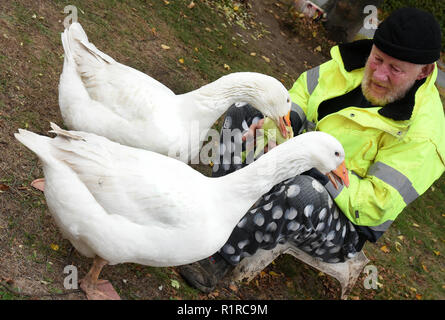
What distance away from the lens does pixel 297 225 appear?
3.16 metres

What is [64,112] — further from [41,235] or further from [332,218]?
[332,218]

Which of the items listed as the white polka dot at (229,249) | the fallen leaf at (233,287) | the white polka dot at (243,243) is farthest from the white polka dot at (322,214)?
the fallen leaf at (233,287)

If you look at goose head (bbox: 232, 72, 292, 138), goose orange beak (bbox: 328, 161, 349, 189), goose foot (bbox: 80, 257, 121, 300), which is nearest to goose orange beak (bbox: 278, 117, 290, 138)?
goose head (bbox: 232, 72, 292, 138)

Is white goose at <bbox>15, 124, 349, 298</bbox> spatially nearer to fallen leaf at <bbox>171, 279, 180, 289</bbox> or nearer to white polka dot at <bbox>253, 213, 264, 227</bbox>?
white polka dot at <bbox>253, 213, 264, 227</bbox>

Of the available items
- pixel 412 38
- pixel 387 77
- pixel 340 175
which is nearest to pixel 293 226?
pixel 340 175

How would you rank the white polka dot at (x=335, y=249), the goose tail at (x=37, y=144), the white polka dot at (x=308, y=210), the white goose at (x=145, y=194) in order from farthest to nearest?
the white polka dot at (x=335, y=249), the white polka dot at (x=308, y=210), the goose tail at (x=37, y=144), the white goose at (x=145, y=194)

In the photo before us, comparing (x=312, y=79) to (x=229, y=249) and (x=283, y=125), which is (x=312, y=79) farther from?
(x=229, y=249)

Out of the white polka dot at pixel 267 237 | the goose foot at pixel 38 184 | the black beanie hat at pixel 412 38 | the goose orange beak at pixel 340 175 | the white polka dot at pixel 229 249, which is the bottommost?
the goose foot at pixel 38 184

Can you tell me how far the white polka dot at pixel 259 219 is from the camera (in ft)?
10.6

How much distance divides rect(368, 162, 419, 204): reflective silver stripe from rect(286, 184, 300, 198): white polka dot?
1.85 feet

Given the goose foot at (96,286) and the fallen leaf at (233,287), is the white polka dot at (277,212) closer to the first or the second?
the fallen leaf at (233,287)

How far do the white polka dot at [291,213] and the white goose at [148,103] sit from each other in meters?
0.57

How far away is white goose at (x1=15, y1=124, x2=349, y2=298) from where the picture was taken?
8.47ft

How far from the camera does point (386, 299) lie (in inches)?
173
